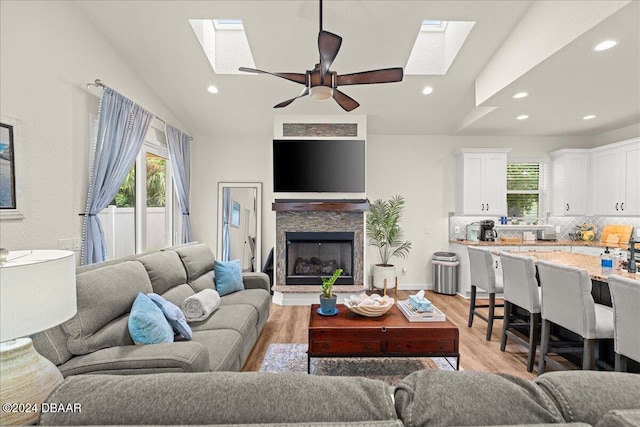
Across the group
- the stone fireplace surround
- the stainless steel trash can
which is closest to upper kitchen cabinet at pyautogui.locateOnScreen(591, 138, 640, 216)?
the stainless steel trash can

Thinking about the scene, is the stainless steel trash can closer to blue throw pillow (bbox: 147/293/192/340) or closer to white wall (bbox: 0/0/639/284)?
white wall (bbox: 0/0/639/284)

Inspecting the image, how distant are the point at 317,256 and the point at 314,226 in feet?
1.59

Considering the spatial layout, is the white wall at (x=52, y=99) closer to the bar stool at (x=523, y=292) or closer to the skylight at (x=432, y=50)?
the skylight at (x=432, y=50)

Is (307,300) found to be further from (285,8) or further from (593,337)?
(285,8)

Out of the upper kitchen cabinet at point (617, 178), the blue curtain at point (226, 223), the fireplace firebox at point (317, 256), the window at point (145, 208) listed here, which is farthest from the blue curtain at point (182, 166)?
the upper kitchen cabinet at point (617, 178)

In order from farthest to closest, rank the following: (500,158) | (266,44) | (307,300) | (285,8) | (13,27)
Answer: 1. (500,158)
2. (307,300)
3. (266,44)
4. (285,8)
5. (13,27)

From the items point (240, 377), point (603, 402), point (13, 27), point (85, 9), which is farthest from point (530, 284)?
point (85, 9)

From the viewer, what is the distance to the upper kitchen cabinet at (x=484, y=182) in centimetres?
534

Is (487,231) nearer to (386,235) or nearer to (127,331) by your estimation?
(386,235)

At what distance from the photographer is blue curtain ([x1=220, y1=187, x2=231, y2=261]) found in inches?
221

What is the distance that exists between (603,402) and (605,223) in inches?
244

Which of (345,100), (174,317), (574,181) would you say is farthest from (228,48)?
(574,181)

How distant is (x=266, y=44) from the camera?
3611mm

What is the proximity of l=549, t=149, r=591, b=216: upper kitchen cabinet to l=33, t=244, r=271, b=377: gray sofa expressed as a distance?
5393 mm
